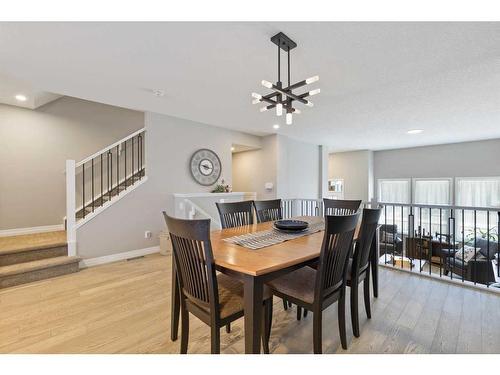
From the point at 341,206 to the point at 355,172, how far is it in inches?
219

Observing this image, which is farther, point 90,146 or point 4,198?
point 90,146

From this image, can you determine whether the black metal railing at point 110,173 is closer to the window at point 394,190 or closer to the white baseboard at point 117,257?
the white baseboard at point 117,257

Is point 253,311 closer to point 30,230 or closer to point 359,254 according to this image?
point 359,254

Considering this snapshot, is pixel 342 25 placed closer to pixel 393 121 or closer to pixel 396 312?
pixel 396 312

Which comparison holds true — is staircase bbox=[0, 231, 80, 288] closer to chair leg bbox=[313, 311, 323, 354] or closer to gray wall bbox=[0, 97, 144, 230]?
gray wall bbox=[0, 97, 144, 230]

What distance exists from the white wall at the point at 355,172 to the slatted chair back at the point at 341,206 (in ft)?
17.1

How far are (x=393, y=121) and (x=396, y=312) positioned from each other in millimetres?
3513

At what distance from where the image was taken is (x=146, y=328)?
1.90 m

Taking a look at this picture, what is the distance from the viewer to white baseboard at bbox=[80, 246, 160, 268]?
11.1 feet

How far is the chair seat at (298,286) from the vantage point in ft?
4.99

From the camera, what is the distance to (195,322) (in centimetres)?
200

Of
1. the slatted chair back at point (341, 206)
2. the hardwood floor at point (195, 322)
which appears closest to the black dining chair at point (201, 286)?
the hardwood floor at point (195, 322)
